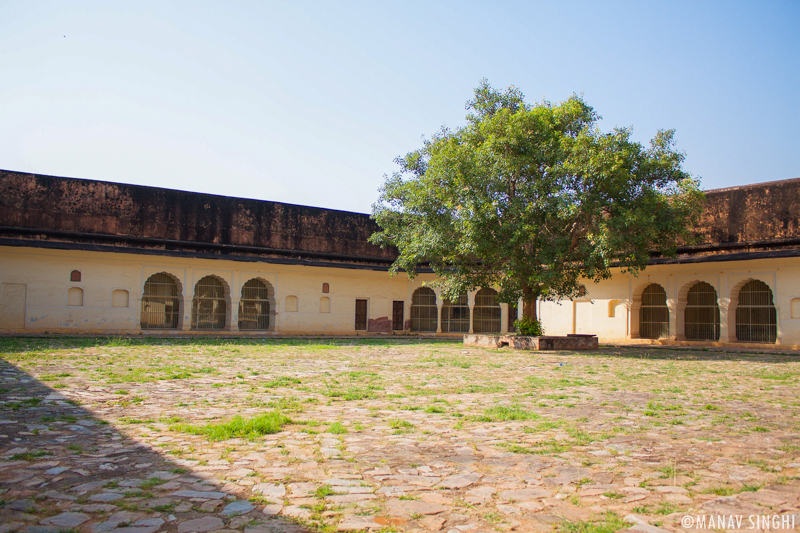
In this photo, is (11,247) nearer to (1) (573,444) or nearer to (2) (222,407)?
(2) (222,407)

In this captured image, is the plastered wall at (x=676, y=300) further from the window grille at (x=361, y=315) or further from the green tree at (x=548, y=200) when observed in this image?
the window grille at (x=361, y=315)

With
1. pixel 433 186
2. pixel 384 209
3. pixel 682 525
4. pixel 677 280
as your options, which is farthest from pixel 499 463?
pixel 677 280

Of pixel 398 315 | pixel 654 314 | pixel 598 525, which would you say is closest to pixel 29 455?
pixel 598 525

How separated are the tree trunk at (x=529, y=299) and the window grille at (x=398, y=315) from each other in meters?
8.84

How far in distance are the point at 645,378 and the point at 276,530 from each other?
7954 millimetres

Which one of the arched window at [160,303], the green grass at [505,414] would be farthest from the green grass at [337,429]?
the arched window at [160,303]

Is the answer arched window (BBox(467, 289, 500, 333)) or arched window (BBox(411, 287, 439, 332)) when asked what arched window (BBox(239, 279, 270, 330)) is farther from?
arched window (BBox(467, 289, 500, 333))

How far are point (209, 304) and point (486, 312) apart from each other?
1180 centimetres

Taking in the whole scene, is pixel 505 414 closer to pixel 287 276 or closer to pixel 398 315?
pixel 287 276

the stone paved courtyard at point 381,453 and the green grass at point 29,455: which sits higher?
the green grass at point 29,455

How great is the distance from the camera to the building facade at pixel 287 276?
18438 mm

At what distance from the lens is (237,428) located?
472 centimetres

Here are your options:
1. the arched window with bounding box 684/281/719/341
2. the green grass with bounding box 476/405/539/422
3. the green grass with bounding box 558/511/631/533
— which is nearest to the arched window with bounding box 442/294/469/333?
the arched window with bounding box 684/281/719/341

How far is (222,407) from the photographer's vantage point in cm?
585
